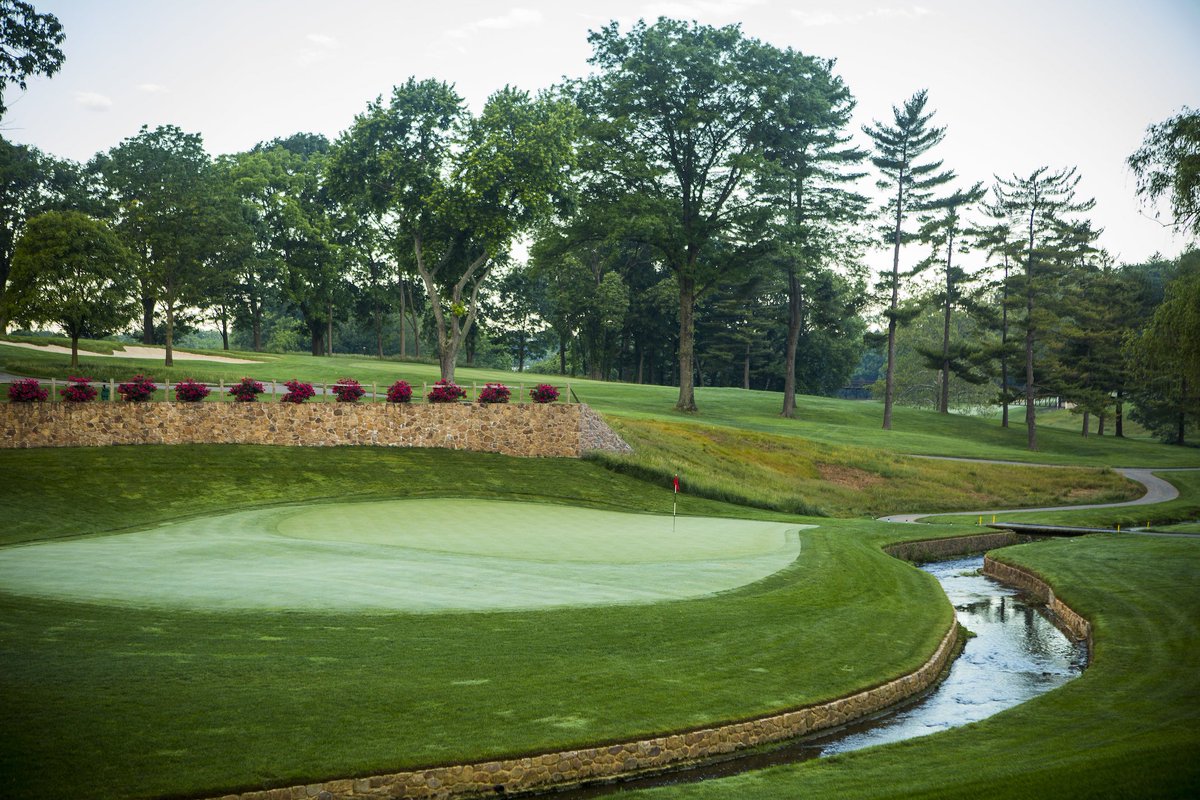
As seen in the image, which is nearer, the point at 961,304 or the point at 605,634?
the point at 605,634

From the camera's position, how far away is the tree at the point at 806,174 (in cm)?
6131

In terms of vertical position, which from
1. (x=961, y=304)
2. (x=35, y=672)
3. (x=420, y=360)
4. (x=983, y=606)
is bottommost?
(x=983, y=606)

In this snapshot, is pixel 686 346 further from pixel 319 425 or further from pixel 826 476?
pixel 319 425

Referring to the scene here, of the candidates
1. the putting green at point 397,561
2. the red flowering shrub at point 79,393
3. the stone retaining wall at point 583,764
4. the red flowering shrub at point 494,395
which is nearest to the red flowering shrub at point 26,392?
the red flowering shrub at point 79,393

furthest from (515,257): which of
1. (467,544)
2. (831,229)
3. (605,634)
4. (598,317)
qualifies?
(605,634)

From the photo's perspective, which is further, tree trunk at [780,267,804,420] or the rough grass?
tree trunk at [780,267,804,420]

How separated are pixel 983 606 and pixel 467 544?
1323 cm

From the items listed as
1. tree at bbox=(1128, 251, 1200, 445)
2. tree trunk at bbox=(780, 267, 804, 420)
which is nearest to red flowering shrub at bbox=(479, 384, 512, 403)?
tree at bbox=(1128, 251, 1200, 445)

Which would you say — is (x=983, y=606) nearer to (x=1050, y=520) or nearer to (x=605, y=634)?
(x=605, y=634)

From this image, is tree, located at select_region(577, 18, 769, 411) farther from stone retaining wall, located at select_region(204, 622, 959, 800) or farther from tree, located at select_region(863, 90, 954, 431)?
stone retaining wall, located at select_region(204, 622, 959, 800)

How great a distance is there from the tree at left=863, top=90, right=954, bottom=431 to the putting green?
151 ft

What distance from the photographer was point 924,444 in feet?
203

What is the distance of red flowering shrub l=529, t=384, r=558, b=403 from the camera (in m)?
41.6

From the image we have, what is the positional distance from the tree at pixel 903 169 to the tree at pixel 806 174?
101 inches
